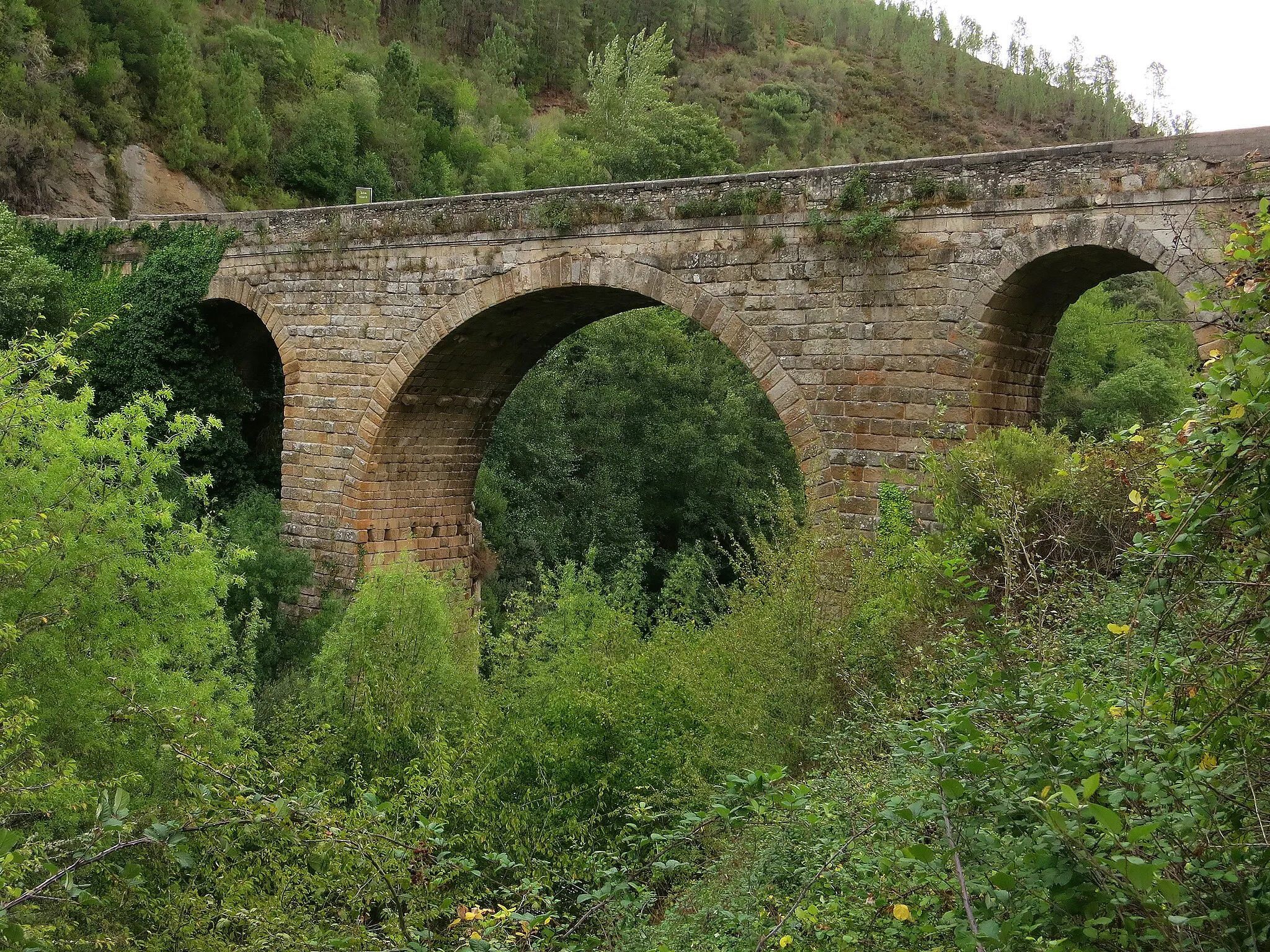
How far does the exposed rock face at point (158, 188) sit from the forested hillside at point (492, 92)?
34 cm

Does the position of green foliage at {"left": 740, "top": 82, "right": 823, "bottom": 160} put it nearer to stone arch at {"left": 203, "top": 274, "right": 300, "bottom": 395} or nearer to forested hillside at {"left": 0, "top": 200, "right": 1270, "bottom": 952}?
forested hillside at {"left": 0, "top": 200, "right": 1270, "bottom": 952}

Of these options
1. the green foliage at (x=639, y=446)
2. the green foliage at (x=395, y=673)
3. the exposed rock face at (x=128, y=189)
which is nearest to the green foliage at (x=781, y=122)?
the green foliage at (x=639, y=446)

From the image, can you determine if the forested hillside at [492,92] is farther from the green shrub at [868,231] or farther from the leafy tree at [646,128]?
the green shrub at [868,231]

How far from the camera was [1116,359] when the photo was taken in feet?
93.9

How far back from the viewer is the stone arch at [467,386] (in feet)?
35.3

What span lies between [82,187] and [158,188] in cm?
205

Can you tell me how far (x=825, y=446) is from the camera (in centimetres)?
1017

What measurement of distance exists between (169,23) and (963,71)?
42.3m

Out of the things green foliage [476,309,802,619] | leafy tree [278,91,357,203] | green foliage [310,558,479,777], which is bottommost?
green foliage [310,558,479,777]

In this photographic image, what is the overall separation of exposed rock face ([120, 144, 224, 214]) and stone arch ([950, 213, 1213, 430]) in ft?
66.2

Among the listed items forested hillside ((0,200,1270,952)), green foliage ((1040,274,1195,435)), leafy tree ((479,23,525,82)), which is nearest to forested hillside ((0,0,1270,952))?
forested hillside ((0,200,1270,952))

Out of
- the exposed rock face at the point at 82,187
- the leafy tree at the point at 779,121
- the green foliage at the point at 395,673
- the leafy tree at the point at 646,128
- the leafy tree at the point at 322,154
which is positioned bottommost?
the green foliage at the point at 395,673

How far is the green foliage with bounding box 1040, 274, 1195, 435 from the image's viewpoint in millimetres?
24219

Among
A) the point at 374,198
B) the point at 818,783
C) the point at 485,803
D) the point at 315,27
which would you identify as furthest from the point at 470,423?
the point at 315,27
